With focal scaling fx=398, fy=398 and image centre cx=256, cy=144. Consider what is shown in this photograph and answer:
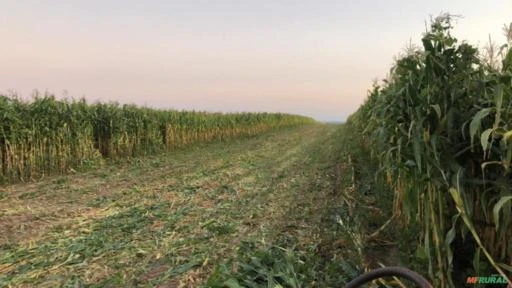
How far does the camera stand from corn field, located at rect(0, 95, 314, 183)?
1017cm

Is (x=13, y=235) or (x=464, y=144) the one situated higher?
(x=464, y=144)

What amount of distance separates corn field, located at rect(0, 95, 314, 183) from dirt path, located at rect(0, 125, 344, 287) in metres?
1.08

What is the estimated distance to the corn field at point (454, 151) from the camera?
281 centimetres

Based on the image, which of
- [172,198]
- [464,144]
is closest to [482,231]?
[464,144]

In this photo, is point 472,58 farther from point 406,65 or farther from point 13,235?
point 13,235

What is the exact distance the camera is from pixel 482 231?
2.98 meters

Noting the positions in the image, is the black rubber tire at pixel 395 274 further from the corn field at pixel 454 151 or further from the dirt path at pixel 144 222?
the dirt path at pixel 144 222

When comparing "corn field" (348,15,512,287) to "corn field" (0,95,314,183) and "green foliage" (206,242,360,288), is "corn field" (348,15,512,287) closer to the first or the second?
"green foliage" (206,242,360,288)

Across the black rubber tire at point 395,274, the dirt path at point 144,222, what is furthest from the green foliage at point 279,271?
the black rubber tire at point 395,274

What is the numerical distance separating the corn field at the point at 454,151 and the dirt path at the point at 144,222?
76.2 inches

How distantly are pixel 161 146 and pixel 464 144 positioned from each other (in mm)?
15726

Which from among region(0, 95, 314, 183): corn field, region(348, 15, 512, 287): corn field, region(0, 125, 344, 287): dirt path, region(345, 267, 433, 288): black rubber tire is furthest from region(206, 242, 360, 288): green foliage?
region(0, 95, 314, 183): corn field

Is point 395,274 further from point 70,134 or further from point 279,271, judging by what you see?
point 70,134

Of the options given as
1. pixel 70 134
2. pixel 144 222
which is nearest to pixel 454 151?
pixel 144 222
